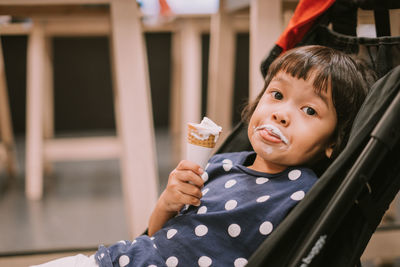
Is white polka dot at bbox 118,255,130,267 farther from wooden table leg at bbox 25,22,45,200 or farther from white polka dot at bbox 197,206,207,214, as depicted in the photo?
wooden table leg at bbox 25,22,45,200

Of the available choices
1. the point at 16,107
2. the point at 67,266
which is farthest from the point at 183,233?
the point at 16,107

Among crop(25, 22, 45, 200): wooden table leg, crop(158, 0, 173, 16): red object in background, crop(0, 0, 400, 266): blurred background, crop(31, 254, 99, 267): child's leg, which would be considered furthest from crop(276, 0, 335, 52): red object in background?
crop(25, 22, 45, 200): wooden table leg

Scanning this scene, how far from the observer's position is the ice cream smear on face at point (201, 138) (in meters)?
0.69

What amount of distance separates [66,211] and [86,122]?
64.4 inches

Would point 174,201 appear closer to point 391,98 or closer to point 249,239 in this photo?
point 249,239

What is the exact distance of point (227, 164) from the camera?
0.84 m

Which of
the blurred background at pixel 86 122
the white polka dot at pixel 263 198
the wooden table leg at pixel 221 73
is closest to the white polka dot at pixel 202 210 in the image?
the white polka dot at pixel 263 198

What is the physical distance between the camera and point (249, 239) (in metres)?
0.70

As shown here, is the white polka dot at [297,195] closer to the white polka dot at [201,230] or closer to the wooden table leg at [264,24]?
the white polka dot at [201,230]

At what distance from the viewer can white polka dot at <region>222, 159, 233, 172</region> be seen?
825mm

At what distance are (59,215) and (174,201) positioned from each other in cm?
115

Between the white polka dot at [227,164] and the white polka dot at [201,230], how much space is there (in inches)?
5.3

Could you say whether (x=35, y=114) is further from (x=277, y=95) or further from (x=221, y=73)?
(x=277, y=95)

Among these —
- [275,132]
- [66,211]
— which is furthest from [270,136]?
[66,211]
